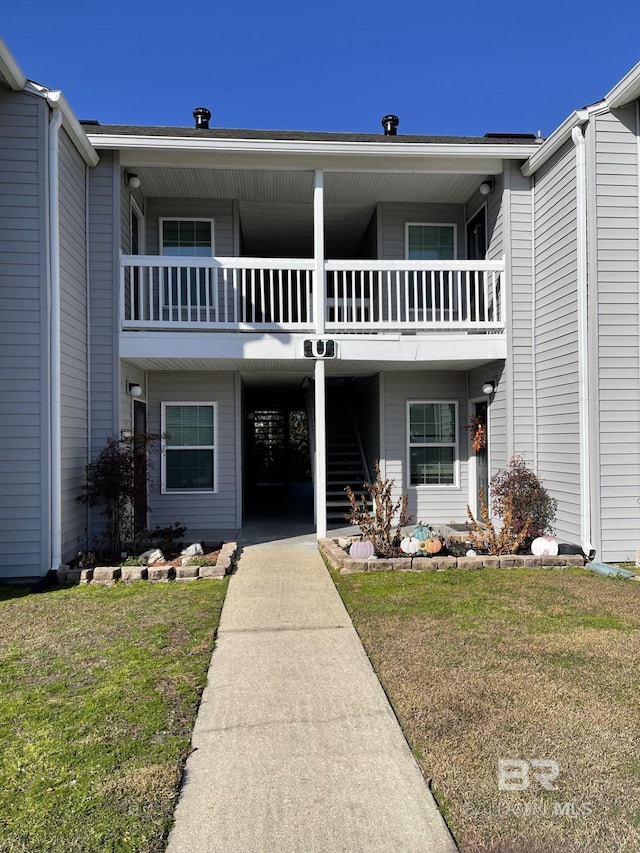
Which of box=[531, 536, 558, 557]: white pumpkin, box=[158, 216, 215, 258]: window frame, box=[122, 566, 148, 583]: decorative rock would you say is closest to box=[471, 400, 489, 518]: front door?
box=[531, 536, 558, 557]: white pumpkin

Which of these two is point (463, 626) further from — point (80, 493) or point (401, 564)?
point (80, 493)

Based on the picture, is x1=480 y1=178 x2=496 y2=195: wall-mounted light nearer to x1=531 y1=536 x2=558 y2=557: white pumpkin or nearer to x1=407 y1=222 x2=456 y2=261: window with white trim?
x1=407 y1=222 x2=456 y2=261: window with white trim

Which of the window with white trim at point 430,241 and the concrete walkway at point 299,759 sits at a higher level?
the window with white trim at point 430,241

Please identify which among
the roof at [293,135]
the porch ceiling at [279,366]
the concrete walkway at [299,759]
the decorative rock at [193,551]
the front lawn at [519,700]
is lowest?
the concrete walkway at [299,759]

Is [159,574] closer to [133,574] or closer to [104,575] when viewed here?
[133,574]

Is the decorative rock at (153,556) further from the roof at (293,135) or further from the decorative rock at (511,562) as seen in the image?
the roof at (293,135)

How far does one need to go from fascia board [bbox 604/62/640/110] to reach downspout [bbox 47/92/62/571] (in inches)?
242

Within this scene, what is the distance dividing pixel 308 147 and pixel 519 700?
22.1ft

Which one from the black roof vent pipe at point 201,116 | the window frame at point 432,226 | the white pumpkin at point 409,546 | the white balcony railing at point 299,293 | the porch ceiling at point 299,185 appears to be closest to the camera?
the white pumpkin at point 409,546

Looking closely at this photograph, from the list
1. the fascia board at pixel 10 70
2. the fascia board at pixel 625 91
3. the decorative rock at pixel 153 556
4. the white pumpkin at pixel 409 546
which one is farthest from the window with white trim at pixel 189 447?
the fascia board at pixel 625 91

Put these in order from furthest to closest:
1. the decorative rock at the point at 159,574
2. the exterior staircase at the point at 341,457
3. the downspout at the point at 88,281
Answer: the exterior staircase at the point at 341,457
the downspout at the point at 88,281
the decorative rock at the point at 159,574

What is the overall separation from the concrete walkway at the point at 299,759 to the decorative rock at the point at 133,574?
187 centimetres

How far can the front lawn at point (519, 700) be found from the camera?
2217mm

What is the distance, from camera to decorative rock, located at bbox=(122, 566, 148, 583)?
5992 millimetres
